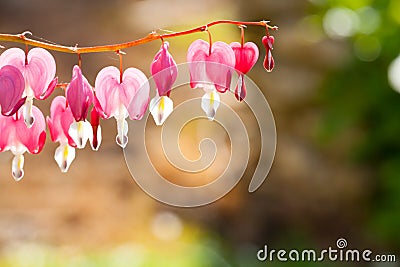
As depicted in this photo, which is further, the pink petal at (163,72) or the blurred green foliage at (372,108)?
the blurred green foliage at (372,108)

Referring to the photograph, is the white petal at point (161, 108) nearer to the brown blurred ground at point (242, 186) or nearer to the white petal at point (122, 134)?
the white petal at point (122, 134)

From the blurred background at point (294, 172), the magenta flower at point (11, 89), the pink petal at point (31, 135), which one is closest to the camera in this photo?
the magenta flower at point (11, 89)

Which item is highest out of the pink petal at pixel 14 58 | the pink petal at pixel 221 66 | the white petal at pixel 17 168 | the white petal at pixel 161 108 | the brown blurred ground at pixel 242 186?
the brown blurred ground at pixel 242 186

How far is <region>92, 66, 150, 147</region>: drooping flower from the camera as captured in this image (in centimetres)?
95

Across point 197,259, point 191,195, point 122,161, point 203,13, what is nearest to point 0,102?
point 197,259

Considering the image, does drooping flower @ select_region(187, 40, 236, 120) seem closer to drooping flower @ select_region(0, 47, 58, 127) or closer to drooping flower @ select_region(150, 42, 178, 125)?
drooping flower @ select_region(150, 42, 178, 125)

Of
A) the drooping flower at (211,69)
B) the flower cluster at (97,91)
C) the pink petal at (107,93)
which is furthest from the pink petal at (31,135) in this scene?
the drooping flower at (211,69)

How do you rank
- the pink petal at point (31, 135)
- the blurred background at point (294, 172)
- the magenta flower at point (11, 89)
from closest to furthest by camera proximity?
the magenta flower at point (11, 89), the pink petal at point (31, 135), the blurred background at point (294, 172)

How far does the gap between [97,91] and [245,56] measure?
195 mm

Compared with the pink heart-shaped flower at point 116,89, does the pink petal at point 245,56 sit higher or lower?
higher

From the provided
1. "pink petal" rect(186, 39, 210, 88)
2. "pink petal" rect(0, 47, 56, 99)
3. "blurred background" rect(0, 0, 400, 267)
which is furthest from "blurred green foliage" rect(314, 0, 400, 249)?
"pink petal" rect(0, 47, 56, 99)

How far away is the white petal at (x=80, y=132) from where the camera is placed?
94 cm

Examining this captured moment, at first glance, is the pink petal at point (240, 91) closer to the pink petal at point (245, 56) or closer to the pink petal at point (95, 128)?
the pink petal at point (245, 56)

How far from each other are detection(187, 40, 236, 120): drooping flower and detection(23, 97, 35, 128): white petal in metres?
0.21
